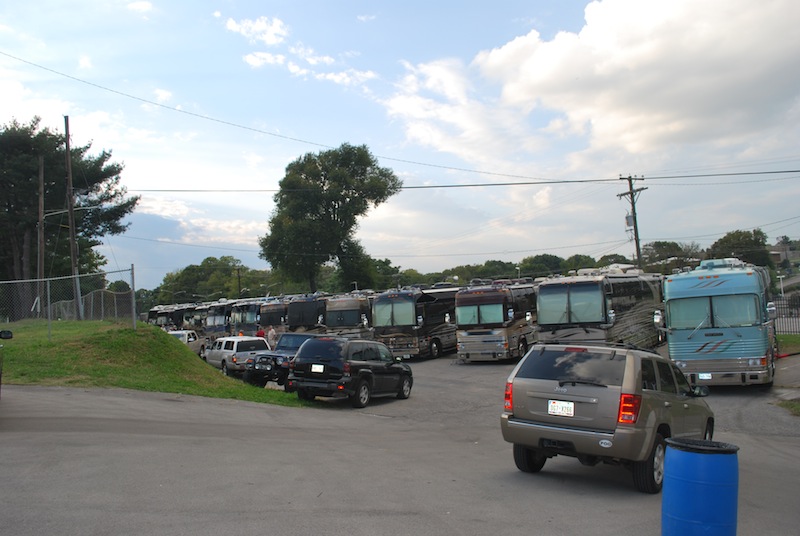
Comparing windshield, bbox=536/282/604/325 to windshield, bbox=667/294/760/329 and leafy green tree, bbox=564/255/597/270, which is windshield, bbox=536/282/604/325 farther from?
leafy green tree, bbox=564/255/597/270

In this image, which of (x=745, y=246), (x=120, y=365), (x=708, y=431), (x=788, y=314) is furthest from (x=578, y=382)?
(x=745, y=246)

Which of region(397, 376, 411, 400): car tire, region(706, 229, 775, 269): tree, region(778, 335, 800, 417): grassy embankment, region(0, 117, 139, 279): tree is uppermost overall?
region(0, 117, 139, 279): tree

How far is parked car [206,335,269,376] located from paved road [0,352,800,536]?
35.9ft

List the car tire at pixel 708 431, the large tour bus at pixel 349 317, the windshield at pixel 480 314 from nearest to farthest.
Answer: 1. the car tire at pixel 708 431
2. the windshield at pixel 480 314
3. the large tour bus at pixel 349 317

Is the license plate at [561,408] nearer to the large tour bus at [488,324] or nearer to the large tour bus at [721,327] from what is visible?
the large tour bus at [721,327]

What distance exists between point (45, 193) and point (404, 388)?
33639 millimetres

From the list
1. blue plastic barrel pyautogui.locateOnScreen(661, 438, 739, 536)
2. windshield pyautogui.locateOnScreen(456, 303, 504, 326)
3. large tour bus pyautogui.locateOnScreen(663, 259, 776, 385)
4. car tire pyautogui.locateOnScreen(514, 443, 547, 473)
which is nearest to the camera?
blue plastic barrel pyautogui.locateOnScreen(661, 438, 739, 536)

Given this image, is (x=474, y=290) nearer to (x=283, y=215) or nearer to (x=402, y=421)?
(x=402, y=421)

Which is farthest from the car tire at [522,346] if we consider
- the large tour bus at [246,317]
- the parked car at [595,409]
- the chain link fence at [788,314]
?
the parked car at [595,409]

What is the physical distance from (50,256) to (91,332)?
117ft

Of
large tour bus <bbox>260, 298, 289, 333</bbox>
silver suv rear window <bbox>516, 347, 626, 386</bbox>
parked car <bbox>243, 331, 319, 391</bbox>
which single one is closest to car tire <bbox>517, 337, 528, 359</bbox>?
parked car <bbox>243, 331, 319, 391</bbox>

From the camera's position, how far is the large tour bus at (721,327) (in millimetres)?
16953

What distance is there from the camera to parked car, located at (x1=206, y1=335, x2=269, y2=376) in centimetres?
2495

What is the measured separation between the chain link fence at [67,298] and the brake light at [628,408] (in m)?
15.1
